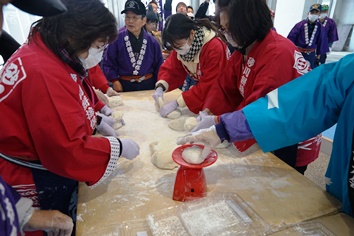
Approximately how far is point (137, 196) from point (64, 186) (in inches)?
11.7

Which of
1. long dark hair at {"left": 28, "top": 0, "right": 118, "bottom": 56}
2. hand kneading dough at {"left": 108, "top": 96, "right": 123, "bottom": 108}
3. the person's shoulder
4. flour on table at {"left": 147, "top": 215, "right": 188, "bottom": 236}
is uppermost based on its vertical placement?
long dark hair at {"left": 28, "top": 0, "right": 118, "bottom": 56}

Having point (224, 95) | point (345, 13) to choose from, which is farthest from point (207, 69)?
point (345, 13)

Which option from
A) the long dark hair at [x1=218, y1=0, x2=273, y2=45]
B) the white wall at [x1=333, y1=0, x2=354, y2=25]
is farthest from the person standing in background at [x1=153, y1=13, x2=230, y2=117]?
the white wall at [x1=333, y1=0, x2=354, y2=25]

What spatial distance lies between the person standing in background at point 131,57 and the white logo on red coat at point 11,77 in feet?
5.75

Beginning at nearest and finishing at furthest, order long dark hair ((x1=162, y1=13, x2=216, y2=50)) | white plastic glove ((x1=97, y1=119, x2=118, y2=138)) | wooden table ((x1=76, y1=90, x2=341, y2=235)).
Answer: wooden table ((x1=76, y1=90, x2=341, y2=235)) < white plastic glove ((x1=97, y1=119, x2=118, y2=138)) < long dark hair ((x1=162, y1=13, x2=216, y2=50))

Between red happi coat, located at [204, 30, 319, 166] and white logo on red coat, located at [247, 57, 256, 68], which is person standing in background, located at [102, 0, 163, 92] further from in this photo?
white logo on red coat, located at [247, 57, 256, 68]

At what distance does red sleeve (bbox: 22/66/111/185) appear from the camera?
30.6 inches

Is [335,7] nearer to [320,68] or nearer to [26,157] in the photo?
[320,68]

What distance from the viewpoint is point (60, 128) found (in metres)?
0.80

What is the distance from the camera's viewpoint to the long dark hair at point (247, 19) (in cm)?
112

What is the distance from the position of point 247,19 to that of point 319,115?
1.80 feet

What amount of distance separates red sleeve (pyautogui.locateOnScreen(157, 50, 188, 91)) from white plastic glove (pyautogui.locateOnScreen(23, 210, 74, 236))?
5.42 ft

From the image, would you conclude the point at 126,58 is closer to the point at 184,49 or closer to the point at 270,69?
the point at 184,49

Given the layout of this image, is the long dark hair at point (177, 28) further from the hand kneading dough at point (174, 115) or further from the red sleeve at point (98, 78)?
the red sleeve at point (98, 78)
